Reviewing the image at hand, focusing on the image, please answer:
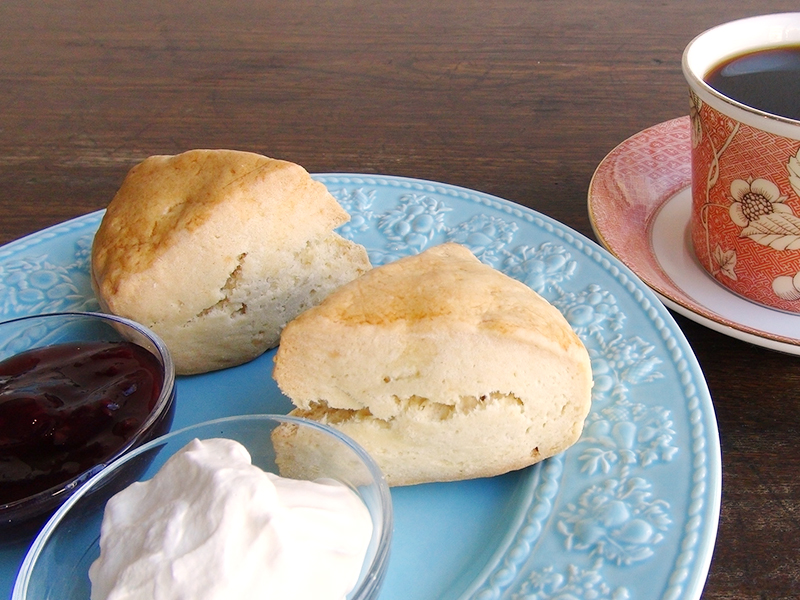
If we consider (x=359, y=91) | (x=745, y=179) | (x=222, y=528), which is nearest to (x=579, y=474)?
(x=222, y=528)

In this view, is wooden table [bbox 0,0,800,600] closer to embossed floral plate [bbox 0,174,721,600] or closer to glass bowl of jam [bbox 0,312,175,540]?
embossed floral plate [bbox 0,174,721,600]

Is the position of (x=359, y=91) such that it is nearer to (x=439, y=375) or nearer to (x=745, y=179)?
(x=745, y=179)

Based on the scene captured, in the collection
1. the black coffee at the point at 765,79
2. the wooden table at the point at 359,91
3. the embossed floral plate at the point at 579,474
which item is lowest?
the embossed floral plate at the point at 579,474

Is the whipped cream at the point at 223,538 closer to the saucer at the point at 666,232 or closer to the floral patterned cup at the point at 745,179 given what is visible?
the saucer at the point at 666,232

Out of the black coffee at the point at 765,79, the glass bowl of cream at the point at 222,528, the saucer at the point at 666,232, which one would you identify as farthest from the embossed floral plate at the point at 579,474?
the black coffee at the point at 765,79

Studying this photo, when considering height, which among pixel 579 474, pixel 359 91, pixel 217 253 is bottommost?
pixel 579 474

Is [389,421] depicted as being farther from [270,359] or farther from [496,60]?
[496,60]

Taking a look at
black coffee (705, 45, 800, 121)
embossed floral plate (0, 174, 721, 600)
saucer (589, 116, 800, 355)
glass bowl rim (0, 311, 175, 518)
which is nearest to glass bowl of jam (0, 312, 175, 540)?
glass bowl rim (0, 311, 175, 518)
